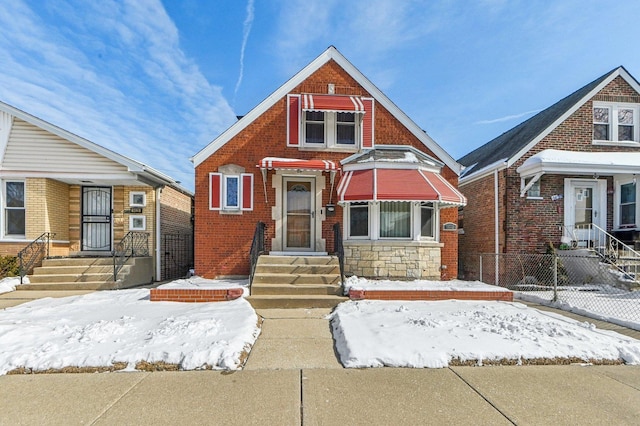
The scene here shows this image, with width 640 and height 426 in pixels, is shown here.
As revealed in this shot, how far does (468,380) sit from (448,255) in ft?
21.6

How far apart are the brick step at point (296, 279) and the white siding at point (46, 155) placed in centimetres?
629

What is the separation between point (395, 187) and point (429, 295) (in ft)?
9.47

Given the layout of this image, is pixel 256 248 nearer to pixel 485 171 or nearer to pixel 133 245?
pixel 133 245

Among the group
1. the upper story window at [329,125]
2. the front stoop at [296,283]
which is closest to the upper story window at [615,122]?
the upper story window at [329,125]

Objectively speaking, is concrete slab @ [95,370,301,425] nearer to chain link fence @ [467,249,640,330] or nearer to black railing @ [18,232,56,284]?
chain link fence @ [467,249,640,330]

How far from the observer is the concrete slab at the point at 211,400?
2895mm

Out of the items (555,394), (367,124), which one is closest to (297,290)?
(555,394)

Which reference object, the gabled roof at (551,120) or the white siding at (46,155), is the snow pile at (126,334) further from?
the gabled roof at (551,120)

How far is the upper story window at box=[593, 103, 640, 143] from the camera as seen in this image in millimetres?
10953

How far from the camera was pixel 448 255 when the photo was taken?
9.80 meters

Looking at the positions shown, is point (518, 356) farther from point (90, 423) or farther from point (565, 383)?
point (90, 423)

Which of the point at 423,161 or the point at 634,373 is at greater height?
the point at 423,161

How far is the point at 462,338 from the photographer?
477 centimetres

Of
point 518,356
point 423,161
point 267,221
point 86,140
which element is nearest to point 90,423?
point 518,356
